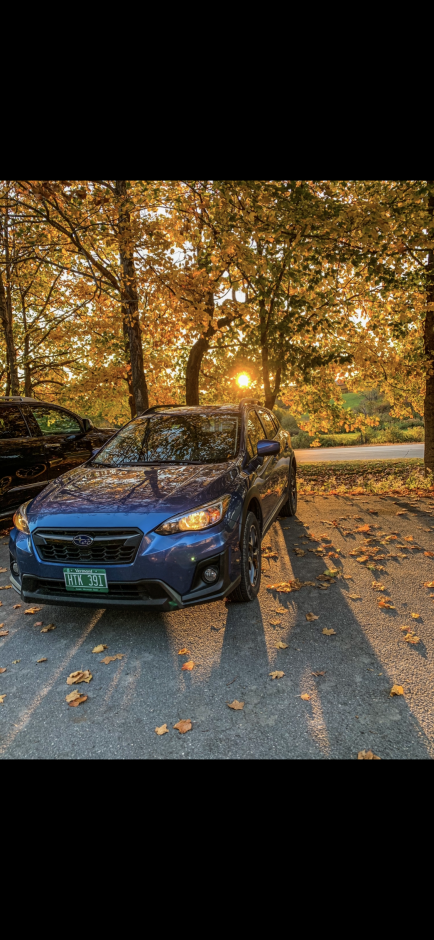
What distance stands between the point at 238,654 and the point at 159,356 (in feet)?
53.6

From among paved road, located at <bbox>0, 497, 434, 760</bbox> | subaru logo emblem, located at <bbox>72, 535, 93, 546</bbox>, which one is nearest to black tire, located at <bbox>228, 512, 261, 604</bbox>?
paved road, located at <bbox>0, 497, 434, 760</bbox>

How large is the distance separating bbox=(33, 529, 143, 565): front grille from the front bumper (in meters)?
0.15

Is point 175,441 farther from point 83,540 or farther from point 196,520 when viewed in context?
point 83,540

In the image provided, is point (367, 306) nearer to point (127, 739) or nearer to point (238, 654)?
point (238, 654)

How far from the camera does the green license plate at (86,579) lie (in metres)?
3.17

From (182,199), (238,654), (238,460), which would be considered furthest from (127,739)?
(182,199)

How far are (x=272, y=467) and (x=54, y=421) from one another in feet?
13.9

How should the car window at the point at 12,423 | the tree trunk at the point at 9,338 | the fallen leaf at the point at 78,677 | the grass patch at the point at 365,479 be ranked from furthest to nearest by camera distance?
the tree trunk at the point at 9,338, the grass patch at the point at 365,479, the car window at the point at 12,423, the fallen leaf at the point at 78,677

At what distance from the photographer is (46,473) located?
710 cm

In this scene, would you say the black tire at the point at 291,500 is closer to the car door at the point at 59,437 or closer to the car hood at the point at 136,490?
the car hood at the point at 136,490

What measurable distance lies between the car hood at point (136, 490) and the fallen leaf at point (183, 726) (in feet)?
4.14

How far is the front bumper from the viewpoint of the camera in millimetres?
3123

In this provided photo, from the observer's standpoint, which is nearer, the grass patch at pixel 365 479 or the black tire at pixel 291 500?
the black tire at pixel 291 500

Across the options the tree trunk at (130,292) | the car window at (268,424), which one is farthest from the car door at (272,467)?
the tree trunk at (130,292)
